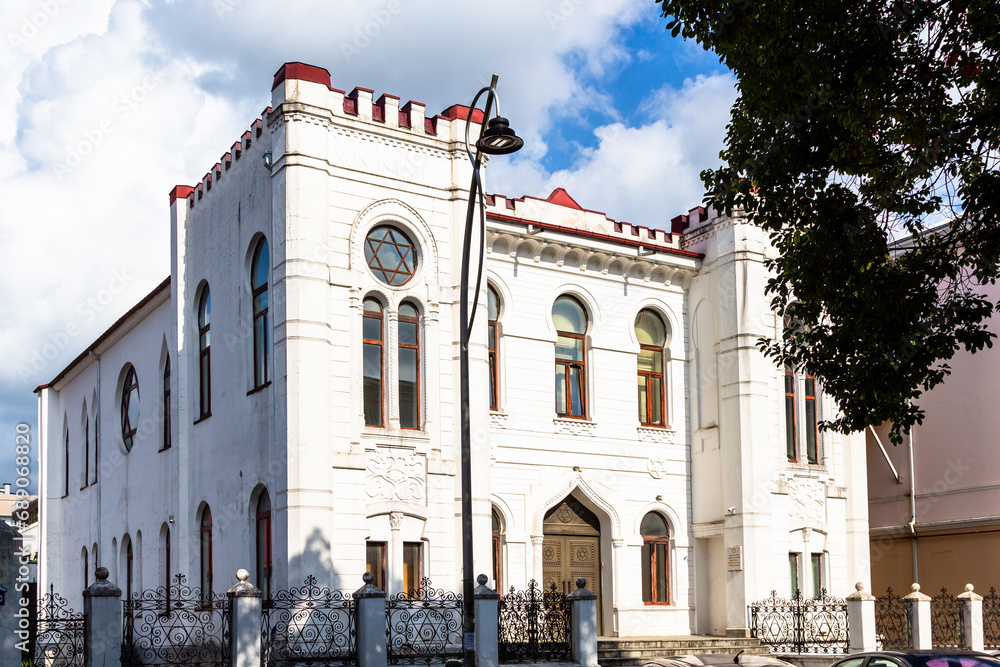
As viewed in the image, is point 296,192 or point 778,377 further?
point 778,377

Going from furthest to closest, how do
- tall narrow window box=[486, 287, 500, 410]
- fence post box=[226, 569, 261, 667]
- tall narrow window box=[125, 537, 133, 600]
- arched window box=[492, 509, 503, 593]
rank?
tall narrow window box=[125, 537, 133, 600] → tall narrow window box=[486, 287, 500, 410] → arched window box=[492, 509, 503, 593] → fence post box=[226, 569, 261, 667]

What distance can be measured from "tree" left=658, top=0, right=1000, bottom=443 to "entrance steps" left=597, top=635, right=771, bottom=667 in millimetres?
9050

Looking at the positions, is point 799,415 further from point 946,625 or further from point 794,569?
point 946,625

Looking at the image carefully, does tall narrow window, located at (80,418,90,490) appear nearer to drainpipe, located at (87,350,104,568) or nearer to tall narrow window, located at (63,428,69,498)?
drainpipe, located at (87,350,104,568)

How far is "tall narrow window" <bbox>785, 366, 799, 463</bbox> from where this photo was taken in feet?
82.1

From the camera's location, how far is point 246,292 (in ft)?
68.6

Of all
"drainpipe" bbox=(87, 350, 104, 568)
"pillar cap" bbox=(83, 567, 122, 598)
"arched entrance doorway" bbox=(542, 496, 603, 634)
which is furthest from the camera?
"drainpipe" bbox=(87, 350, 104, 568)

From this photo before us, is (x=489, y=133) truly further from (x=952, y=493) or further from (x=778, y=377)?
(x=952, y=493)

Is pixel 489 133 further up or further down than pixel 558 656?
further up

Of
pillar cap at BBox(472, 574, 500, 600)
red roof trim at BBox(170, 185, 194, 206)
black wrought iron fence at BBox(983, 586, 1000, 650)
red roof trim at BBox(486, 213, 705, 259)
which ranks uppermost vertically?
red roof trim at BBox(170, 185, 194, 206)

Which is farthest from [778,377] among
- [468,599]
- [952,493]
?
[468,599]

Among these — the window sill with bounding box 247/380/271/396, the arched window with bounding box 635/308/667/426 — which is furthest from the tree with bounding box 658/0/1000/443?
the arched window with bounding box 635/308/667/426

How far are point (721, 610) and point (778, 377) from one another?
17.4 ft

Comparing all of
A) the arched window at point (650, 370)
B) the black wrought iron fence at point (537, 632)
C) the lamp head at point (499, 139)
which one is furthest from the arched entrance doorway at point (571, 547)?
the lamp head at point (499, 139)
